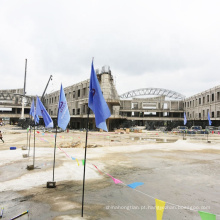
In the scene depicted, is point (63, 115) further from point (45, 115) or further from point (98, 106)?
point (45, 115)

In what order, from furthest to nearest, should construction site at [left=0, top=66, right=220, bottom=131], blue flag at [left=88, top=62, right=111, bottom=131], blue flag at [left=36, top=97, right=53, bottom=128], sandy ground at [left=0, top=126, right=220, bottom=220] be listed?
construction site at [left=0, top=66, right=220, bottom=131] < blue flag at [left=36, top=97, right=53, bottom=128] < sandy ground at [left=0, top=126, right=220, bottom=220] < blue flag at [left=88, top=62, right=111, bottom=131]

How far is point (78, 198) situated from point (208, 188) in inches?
204

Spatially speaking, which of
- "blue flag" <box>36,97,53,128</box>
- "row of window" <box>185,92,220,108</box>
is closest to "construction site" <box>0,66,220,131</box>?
"row of window" <box>185,92,220,108</box>

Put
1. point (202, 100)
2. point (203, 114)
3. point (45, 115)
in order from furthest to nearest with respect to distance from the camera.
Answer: point (202, 100), point (203, 114), point (45, 115)

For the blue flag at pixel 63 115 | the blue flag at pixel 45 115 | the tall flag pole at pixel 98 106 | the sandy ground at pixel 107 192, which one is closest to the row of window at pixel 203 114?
the sandy ground at pixel 107 192

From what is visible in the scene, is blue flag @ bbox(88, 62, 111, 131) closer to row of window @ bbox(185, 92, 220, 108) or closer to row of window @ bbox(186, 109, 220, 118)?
row of window @ bbox(186, 109, 220, 118)

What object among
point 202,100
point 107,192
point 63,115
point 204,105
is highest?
point 202,100

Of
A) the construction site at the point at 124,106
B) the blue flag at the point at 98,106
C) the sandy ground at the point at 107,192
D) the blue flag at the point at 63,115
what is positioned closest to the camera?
the blue flag at the point at 98,106

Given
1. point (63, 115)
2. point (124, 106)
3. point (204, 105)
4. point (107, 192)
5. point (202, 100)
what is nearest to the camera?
point (107, 192)

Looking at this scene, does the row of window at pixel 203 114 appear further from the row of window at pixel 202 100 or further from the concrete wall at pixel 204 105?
the row of window at pixel 202 100

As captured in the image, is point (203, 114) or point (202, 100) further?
point (202, 100)

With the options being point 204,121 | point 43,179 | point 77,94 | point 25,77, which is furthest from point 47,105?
point 43,179

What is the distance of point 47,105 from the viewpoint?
256 feet

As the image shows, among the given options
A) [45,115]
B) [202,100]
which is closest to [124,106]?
[202,100]
